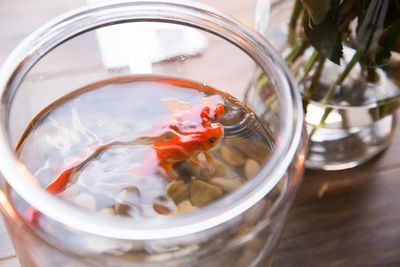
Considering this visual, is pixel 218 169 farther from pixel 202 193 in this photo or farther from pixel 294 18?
pixel 294 18

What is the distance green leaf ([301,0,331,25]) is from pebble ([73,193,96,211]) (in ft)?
0.64

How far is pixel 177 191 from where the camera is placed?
0.36m

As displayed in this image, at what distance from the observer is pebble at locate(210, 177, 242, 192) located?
349 mm

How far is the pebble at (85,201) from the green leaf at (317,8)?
0.19m

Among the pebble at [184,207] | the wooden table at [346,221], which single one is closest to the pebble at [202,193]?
the pebble at [184,207]

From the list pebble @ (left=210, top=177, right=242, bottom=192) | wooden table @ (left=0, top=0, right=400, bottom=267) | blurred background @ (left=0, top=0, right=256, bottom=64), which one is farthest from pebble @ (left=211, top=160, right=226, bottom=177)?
blurred background @ (left=0, top=0, right=256, bottom=64)

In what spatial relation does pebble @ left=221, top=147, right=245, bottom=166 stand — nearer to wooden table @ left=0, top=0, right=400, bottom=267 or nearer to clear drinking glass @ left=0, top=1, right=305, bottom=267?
clear drinking glass @ left=0, top=1, right=305, bottom=267

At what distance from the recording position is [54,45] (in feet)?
1.30

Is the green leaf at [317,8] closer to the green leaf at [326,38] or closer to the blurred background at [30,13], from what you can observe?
the green leaf at [326,38]

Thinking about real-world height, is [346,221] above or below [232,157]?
below

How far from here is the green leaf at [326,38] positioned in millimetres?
453

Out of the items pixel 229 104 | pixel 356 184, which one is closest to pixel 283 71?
pixel 229 104

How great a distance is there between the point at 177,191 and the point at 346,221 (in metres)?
0.19

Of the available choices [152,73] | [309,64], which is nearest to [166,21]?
[152,73]
